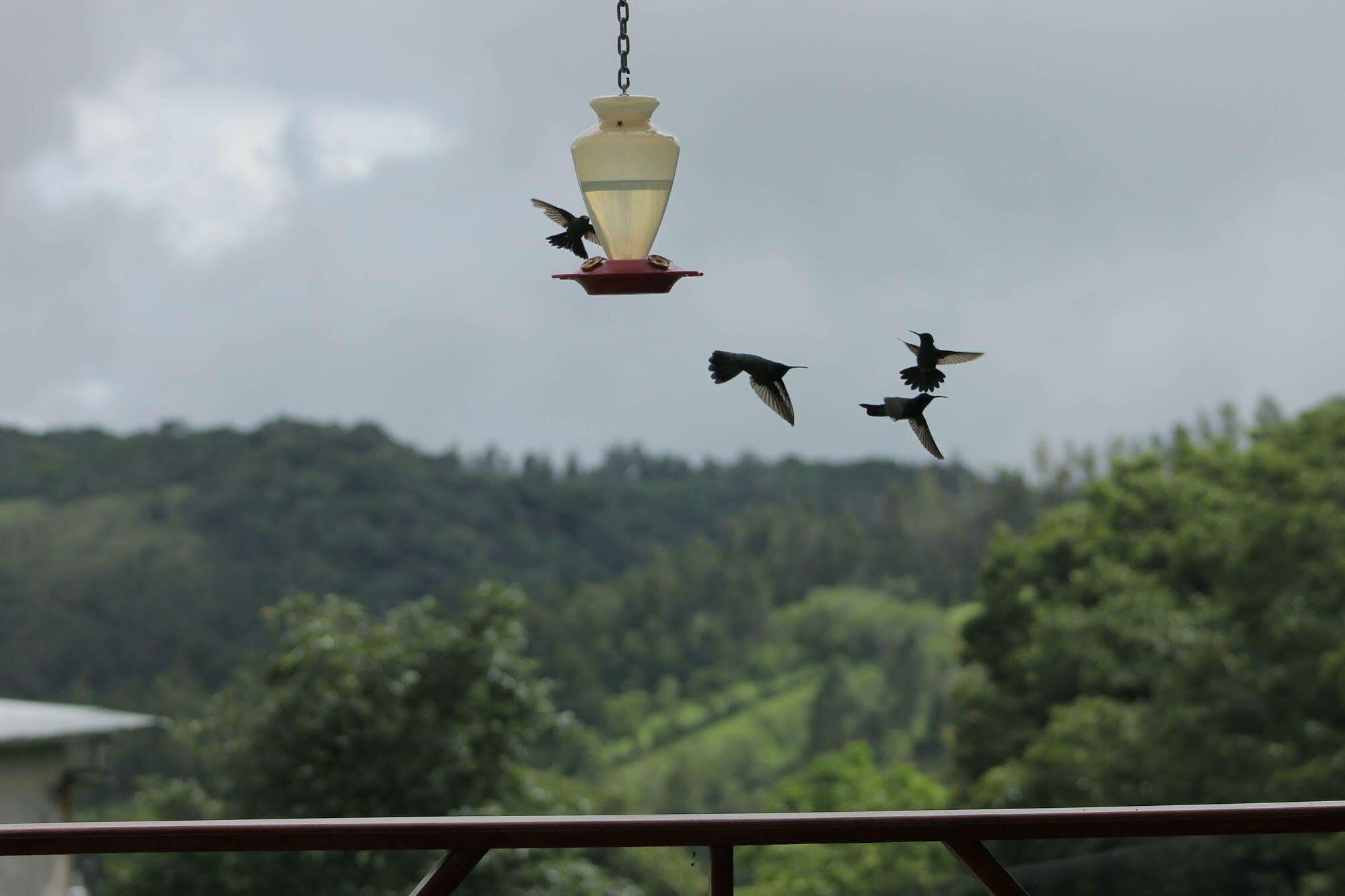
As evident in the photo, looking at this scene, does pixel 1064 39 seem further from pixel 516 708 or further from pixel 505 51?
pixel 516 708

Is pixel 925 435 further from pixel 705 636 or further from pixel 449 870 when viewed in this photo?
pixel 705 636

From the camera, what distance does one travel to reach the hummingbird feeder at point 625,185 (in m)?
1.75

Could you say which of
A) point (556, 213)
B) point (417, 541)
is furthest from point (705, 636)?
point (556, 213)

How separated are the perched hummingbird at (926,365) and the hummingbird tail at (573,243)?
0.44 metres

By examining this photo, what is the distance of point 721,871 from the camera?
1.64 m

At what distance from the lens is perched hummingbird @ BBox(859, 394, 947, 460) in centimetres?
156

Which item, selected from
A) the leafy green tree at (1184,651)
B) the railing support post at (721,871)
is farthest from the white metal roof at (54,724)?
Result: the leafy green tree at (1184,651)

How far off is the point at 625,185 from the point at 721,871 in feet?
2.57

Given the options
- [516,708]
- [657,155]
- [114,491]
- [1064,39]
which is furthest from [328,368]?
[657,155]

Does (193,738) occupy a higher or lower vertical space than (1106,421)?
lower

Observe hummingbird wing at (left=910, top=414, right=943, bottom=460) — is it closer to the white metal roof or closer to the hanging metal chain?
the hanging metal chain

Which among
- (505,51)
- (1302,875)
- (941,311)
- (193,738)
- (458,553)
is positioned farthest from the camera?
(505,51)

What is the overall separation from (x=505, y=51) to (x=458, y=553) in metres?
26.6

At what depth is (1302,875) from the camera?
18.7 metres
